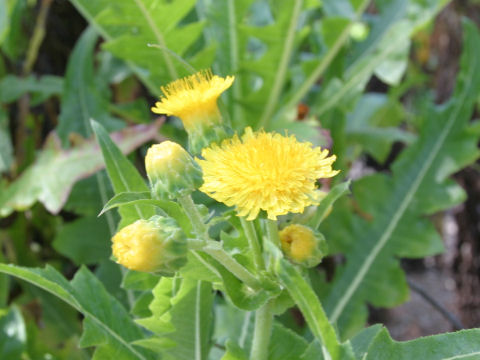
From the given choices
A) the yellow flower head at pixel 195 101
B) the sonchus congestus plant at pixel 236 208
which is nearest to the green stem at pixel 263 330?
the sonchus congestus plant at pixel 236 208

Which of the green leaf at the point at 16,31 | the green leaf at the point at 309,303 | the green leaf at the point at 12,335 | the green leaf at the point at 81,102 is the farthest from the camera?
the green leaf at the point at 16,31

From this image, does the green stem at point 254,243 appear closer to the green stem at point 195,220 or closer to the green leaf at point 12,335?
the green stem at point 195,220

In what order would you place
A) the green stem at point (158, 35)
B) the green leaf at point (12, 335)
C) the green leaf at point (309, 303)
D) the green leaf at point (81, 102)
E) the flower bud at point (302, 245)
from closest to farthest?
the green leaf at point (309, 303) < the flower bud at point (302, 245) < the green leaf at point (12, 335) < the green stem at point (158, 35) < the green leaf at point (81, 102)

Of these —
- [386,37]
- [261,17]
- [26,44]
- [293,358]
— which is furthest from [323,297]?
[26,44]

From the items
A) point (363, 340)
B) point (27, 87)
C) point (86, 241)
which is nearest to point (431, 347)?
point (363, 340)

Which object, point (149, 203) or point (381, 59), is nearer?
point (149, 203)

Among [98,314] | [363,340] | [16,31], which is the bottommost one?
[363,340]

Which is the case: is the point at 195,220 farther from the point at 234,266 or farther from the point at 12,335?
the point at 12,335
